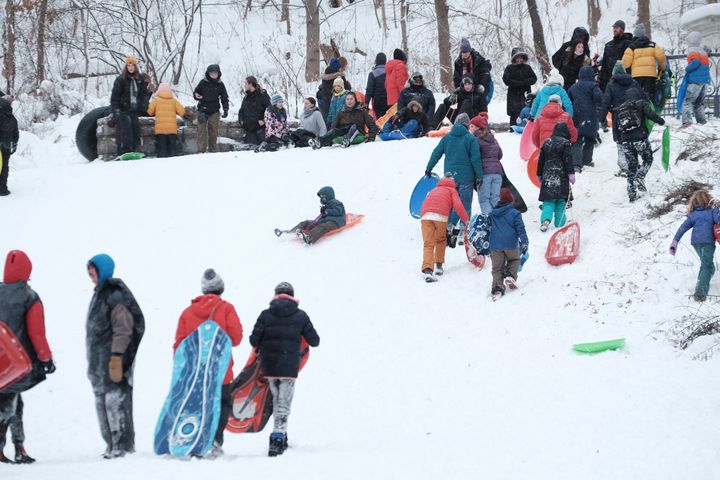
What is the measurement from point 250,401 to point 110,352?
1134 millimetres

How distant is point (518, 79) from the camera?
16391 mm

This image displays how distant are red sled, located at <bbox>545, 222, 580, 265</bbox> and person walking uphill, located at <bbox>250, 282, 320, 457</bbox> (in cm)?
452

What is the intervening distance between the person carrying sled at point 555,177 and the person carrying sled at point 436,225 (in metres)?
1.16

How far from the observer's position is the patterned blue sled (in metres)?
6.74

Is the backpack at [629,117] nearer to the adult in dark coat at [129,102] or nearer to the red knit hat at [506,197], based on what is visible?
the red knit hat at [506,197]

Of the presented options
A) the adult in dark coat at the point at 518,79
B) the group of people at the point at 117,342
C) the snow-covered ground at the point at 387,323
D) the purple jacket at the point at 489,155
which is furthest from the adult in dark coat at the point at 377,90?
the group of people at the point at 117,342

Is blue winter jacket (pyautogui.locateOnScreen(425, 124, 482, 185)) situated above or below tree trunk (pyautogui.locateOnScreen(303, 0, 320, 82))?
below

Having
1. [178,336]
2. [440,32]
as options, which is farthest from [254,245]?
[440,32]

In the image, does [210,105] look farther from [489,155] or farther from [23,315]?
[23,315]

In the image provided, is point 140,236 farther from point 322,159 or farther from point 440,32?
point 440,32

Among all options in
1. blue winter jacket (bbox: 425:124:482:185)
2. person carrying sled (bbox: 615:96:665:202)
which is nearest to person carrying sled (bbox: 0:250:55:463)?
blue winter jacket (bbox: 425:124:482:185)

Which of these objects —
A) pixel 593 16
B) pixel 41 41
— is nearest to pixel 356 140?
pixel 41 41

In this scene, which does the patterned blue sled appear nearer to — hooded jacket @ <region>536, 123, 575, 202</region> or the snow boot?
the snow boot

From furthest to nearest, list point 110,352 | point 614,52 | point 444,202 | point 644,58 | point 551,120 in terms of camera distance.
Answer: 1. point 614,52
2. point 644,58
3. point 551,120
4. point 444,202
5. point 110,352
